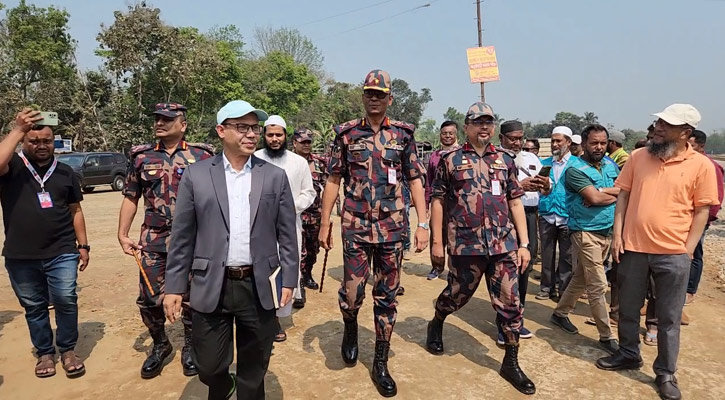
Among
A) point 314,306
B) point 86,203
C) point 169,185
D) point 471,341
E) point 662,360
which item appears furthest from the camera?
point 86,203

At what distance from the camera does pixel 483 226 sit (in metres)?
3.48

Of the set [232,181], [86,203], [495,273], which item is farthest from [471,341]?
[86,203]

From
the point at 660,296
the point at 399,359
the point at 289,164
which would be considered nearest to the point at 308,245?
the point at 289,164

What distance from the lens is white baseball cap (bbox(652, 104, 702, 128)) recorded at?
3.14 meters

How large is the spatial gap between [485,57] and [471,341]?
12800 mm

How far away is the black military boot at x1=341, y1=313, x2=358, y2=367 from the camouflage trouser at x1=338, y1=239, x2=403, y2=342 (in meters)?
0.26

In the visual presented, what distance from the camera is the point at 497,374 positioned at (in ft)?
11.4

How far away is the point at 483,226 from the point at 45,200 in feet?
11.5

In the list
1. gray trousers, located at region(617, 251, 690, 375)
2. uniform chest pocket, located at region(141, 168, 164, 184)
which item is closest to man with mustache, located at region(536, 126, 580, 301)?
gray trousers, located at region(617, 251, 690, 375)

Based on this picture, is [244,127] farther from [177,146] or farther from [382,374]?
[382,374]

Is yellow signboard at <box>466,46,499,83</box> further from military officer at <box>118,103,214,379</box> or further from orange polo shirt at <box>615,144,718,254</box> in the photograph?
military officer at <box>118,103,214,379</box>

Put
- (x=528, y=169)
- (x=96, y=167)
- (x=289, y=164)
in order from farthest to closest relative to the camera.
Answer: (x=96, y=167)
(x=528, y=169)
(x=289, y=164)

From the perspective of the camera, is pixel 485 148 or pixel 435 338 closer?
pixel 485 148

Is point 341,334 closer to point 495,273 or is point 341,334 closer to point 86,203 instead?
point 495,273
